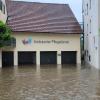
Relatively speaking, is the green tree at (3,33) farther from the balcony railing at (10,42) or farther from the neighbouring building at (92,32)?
the neighbouring building at (92,32)

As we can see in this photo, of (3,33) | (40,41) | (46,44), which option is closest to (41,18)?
(40,41)

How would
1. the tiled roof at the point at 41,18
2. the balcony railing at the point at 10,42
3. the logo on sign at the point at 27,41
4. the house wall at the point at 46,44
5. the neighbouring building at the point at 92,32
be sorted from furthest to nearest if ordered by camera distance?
the tiled roof at the point at 41,18 → the logo on sign at the point at 27,41 → the house wall at the point at 46,44 → the balcony railing at the point at 10,42 → the neighbouring building at the point at 92,32

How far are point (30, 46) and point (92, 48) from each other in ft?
32.5

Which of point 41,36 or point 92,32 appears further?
point 41,36

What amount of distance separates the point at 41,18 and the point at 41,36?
3691 millimetres

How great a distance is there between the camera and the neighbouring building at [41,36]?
60000 mm

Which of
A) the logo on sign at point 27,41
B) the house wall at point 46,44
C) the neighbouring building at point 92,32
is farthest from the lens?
the logo on sign at point 27,41

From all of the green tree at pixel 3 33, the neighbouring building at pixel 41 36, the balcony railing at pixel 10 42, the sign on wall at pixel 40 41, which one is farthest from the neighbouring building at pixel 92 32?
the green tree at pixel 3 33

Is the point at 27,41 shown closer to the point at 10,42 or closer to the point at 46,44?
the point at 46,44

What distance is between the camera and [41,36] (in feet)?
200

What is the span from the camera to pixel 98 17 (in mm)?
50750

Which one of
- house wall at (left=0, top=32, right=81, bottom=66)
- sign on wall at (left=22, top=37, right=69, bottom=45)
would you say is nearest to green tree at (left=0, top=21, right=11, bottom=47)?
house wall at (left=0, top=32, right=81, bottom=66)

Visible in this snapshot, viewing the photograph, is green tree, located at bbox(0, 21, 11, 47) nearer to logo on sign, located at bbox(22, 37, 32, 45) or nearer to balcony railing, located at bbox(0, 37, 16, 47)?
balcony railing, located at bbox(0, 37, 16, 47)

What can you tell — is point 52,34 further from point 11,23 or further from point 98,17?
point 98,17
